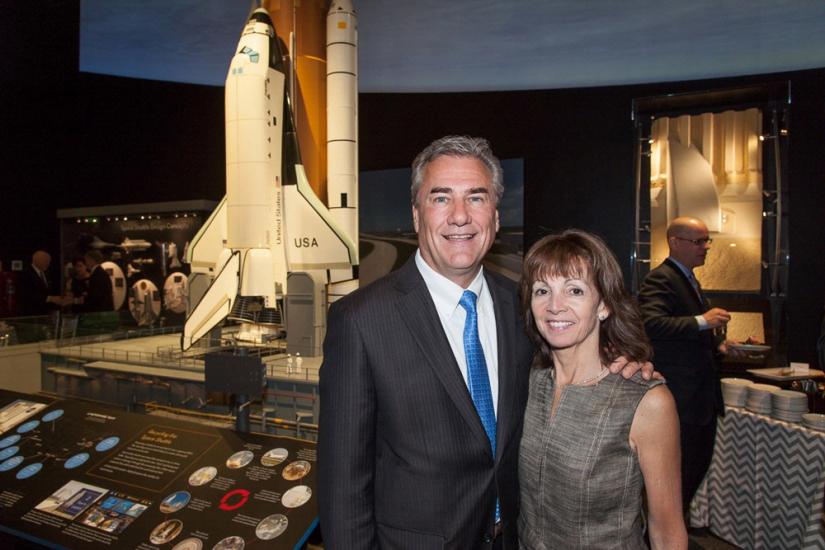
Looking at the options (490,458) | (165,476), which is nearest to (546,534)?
(490,458)

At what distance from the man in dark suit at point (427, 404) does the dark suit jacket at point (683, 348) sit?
6.65ft

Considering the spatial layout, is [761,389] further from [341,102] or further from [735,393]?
[341,102]

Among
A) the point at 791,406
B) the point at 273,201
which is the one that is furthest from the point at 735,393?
the point at 273,201

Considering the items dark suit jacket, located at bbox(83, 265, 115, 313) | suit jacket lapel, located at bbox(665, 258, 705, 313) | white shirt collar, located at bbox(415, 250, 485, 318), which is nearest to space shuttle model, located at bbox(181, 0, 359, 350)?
dark suit jacket, located at bbox(83, 265, 115, 313)

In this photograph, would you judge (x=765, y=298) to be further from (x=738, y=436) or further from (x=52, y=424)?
(x=52, y=424)

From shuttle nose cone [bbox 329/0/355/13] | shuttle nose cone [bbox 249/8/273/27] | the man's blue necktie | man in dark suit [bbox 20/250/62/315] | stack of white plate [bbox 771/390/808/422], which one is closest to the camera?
the man's blue necktie

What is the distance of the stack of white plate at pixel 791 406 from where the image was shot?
3.18 m

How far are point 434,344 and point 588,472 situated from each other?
578 mm

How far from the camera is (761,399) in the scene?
3.38 m

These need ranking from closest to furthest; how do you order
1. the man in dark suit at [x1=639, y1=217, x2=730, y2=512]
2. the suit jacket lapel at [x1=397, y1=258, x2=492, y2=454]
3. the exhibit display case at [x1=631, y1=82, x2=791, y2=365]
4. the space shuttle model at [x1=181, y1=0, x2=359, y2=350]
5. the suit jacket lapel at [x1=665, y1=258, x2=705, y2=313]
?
the suit jacket lapel at [x1=397, y1=258, x2=492, y2=454] → the man in dark suit at [x1=639, y1=217, x2=730, y2=512] → the suit jacket lapel at [x1=665, y1=258, x2=705, y2=313] → the exhibit display case at [x1=631, y1=82, x2=791, y2=365] → the space shuttle model at [x1=181, y1=0, x2=359, y2=350]

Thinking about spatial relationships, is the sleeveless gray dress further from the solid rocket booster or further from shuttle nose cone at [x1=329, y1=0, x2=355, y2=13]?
shuttle nose cone at [x1=329, y1=0, x2=355, y2=13]

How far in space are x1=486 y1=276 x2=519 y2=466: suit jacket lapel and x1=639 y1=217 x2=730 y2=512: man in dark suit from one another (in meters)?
1.90

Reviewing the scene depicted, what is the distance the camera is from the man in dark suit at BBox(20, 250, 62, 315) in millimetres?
9328

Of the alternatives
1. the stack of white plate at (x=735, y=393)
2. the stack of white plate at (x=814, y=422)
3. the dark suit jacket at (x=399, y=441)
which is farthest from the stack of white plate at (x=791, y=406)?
the dark suit jacket at (x=399, y=441)
